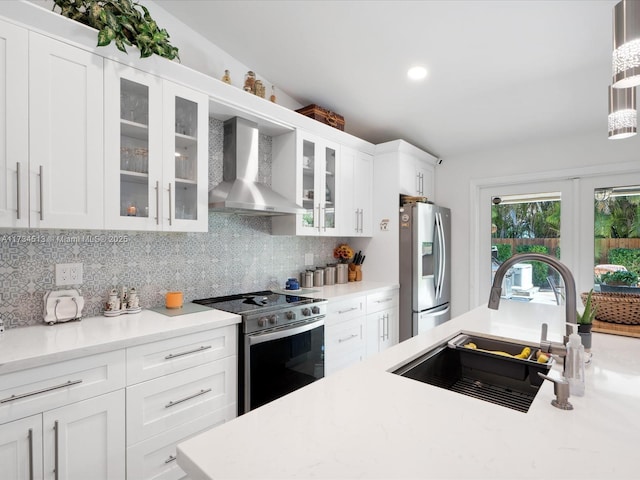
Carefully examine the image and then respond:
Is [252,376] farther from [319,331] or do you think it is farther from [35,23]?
[35,23]

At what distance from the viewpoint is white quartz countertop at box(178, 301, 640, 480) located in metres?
0.65

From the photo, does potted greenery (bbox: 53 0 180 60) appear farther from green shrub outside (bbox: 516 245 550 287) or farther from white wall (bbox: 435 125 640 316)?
green shrub outside (bbox: 516 245 550 287)

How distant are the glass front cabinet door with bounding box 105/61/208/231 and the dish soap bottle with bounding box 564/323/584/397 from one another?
194 centimetres

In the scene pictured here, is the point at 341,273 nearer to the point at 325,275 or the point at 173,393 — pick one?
the point at 325,275

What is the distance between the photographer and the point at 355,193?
11.4 ft

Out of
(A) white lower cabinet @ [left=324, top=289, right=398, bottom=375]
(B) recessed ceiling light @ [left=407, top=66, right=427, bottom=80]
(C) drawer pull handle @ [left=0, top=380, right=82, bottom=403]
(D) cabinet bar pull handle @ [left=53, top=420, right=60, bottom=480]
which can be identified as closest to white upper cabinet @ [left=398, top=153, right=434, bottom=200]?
(B) recessed ceiling light @ [left=407, top=66, right=427, bottom=80]

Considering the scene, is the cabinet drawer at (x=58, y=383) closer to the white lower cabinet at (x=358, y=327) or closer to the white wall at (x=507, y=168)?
the white lower cabinet at (x=358, y=327)

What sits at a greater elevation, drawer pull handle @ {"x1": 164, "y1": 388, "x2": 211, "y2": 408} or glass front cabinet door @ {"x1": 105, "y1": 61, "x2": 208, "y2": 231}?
glass front cabinet door @ {"x1": 105, "y1": 61, "x2": 208, "y2": 231}

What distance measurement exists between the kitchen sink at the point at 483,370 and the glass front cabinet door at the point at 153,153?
156 cm

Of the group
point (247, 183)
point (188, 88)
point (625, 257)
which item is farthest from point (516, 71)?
point (188, 88)

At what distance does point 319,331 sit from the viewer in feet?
8.30

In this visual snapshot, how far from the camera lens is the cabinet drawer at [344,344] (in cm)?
268

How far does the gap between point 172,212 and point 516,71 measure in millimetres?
2679

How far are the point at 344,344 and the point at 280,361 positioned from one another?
770 mm
